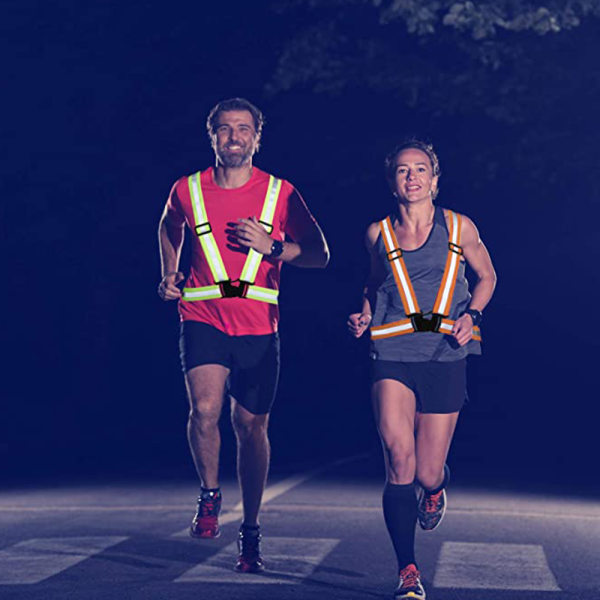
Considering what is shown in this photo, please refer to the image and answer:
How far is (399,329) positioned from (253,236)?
0.85m

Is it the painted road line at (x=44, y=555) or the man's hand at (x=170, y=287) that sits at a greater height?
the man's hand at (x=170, y=287)

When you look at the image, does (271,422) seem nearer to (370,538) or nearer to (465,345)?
(370,538)

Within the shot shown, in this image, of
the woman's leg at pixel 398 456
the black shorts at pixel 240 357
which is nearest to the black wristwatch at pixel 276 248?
the black shorts at pixel 240 357

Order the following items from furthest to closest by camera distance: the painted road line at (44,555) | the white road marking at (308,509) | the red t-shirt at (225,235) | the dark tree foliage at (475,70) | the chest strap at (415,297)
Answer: the dark tree foliage at (475,70) → the white road marking at (308,509) → the painted road line at (44,555) → the red t-shirt at (225,235) → the chest strap at (415,297)

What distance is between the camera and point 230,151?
332 inches

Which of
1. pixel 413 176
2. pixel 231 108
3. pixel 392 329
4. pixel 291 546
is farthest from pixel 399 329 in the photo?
pixel 291 546

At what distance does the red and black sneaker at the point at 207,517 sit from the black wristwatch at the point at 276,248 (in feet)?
4.01

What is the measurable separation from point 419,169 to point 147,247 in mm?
23116

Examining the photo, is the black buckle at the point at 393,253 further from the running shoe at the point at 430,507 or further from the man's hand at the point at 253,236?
the running shoe at the point at 430,507

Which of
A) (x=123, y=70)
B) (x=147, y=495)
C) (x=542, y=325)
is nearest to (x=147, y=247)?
(x=123, y=70)

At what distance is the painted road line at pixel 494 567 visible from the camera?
8.79 metres

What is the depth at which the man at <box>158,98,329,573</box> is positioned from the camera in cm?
841

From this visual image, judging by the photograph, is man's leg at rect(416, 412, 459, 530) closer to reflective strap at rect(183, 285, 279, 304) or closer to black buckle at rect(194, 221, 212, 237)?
reflective strap at rect(183, 285, 279, 304)

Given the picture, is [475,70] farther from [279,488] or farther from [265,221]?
[265,221]
